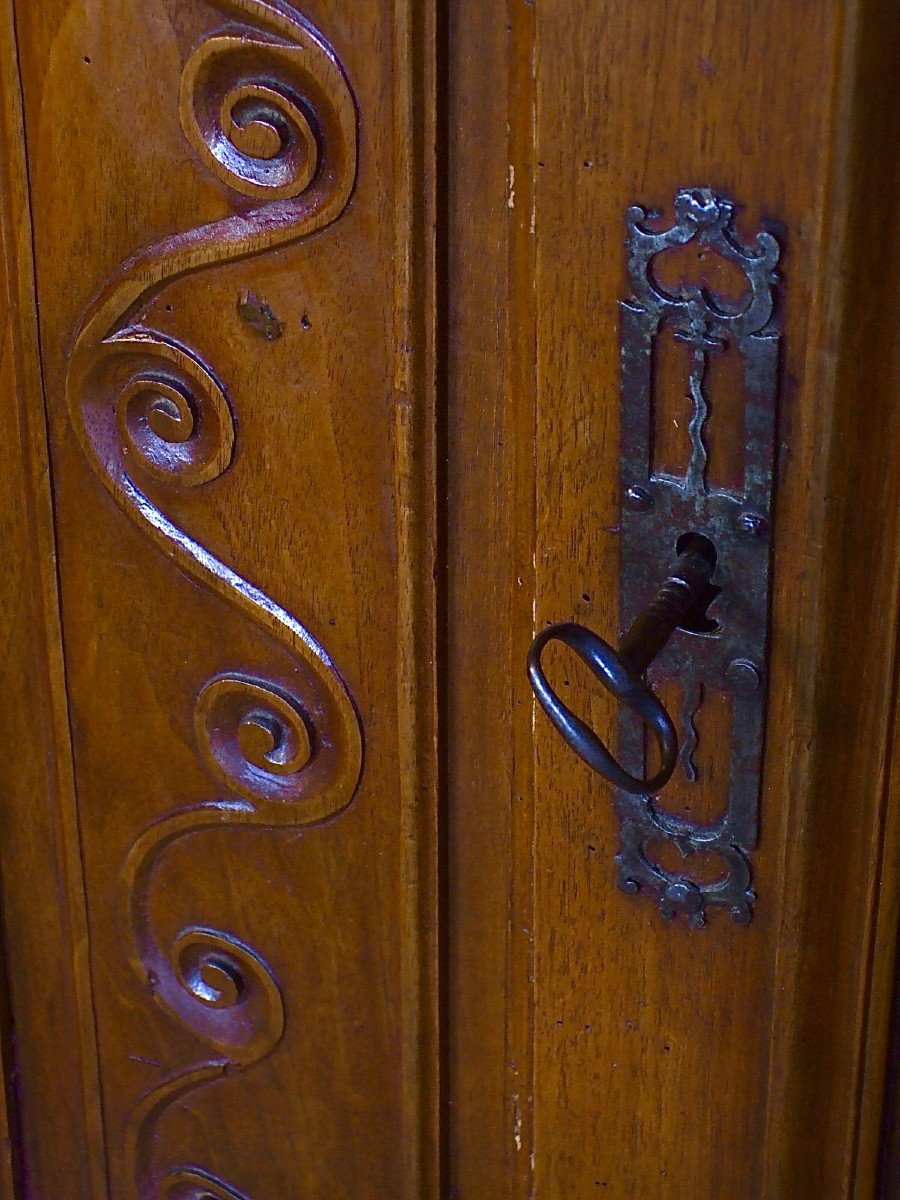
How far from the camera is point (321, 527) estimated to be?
0.85 metres

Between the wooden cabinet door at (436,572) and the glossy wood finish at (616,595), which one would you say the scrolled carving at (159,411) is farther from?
the glossy wood finish at (616,595)

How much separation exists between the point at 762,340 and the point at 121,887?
53 cm

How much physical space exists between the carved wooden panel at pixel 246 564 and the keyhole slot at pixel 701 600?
5.4 inches

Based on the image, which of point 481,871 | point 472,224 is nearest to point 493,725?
point 481,871

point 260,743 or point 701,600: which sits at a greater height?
point 701,600

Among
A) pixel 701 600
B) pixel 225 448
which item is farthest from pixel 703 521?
pixel 225 448

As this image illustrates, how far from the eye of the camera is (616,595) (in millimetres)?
787

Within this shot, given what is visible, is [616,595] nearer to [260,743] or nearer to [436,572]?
[436,572]

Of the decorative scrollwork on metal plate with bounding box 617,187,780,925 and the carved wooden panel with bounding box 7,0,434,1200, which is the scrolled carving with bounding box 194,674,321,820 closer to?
the carved wooden panel with bounding box 7,0,434,1200

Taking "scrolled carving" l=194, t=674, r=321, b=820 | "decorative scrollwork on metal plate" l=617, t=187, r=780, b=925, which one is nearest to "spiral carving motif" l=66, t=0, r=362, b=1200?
"scrolled carving" l=194, t=674, r=321, b=820

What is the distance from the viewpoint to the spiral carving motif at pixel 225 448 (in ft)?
2.53

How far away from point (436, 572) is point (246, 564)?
114mm

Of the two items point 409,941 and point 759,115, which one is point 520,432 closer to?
point 759,115

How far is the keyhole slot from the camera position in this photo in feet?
2.46
